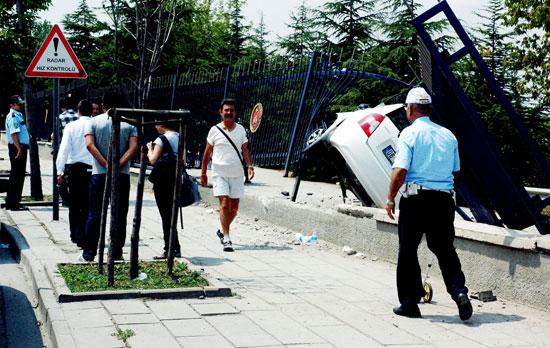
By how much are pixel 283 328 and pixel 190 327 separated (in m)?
0.65

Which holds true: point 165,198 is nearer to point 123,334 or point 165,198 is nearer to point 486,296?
point 123,334

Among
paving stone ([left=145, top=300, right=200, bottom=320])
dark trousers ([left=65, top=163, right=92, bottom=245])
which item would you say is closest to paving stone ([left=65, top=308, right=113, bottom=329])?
paving stone ([left=145, top=300, right=200, bottom=320])

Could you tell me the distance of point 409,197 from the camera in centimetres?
579

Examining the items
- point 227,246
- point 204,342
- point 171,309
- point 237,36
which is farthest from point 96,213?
point 237,36

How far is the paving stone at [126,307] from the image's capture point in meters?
5.65

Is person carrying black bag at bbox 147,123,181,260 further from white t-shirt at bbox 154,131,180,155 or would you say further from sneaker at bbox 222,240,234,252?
sneaker at bbox 222,240,234,252

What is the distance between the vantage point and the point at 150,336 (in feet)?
16.3

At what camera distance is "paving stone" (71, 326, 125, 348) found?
4.75m

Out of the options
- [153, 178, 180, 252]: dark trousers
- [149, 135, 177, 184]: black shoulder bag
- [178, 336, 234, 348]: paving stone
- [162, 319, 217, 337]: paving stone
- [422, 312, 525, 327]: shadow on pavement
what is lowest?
[162, 319, 217, 337]: paving stone

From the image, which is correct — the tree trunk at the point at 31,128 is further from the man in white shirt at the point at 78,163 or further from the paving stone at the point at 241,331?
the paving stone at the point at 241,331

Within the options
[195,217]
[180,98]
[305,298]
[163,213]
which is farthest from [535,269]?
[180,98]

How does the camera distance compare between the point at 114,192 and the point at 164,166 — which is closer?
the point at 114,192

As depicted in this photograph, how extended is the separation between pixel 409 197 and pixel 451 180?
1.16ft

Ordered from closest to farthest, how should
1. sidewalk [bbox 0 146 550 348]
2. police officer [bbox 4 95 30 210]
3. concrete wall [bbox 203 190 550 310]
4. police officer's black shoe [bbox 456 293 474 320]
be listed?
sidewalk [bbox 0 146 550 348] → police officer's black shoe [bbox 456 293 474 320] → concrete wall [bbox 203 190 550 310] → police officer [bbox 4 95 30 210]
